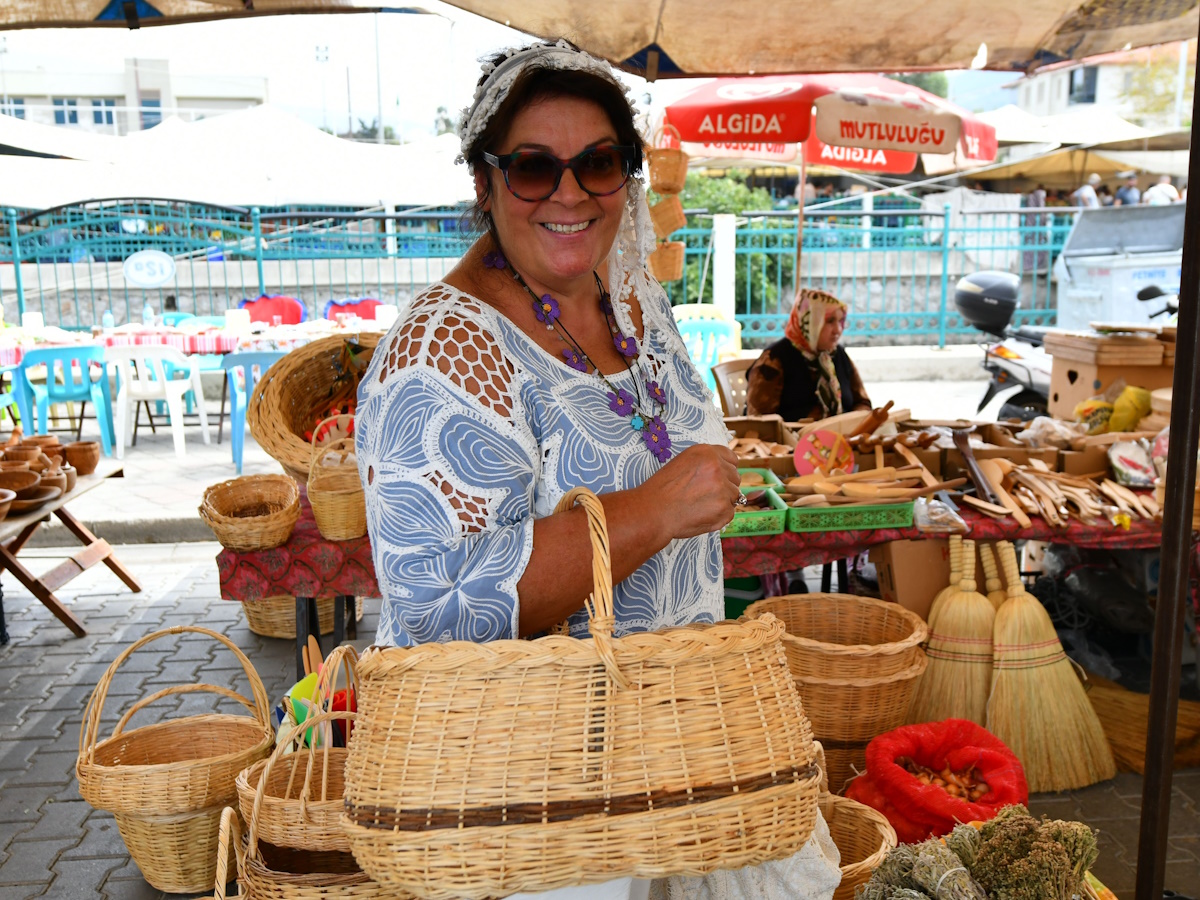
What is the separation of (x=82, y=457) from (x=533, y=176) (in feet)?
13.8

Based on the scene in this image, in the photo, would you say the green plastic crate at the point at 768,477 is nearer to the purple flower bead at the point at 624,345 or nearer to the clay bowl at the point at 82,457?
the purple flower bead at the point at 624,345

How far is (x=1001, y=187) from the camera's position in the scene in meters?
20.9

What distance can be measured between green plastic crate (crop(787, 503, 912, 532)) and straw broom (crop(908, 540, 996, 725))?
32 cm

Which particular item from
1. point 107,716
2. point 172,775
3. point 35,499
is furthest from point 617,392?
point 35,499

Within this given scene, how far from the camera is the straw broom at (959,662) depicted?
11.1 ft

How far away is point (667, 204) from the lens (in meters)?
5.32

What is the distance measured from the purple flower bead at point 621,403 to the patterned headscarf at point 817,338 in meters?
3.76

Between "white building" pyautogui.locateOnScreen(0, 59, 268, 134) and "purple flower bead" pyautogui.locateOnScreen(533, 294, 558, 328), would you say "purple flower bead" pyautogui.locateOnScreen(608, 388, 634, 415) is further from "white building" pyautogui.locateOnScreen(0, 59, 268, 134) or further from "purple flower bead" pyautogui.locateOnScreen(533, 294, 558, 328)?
"white building" pyautogui.locateOnScreen(0, 59, 268, 134)

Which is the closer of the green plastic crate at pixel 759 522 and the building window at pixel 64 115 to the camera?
the green plastic crate at pixel 759 522

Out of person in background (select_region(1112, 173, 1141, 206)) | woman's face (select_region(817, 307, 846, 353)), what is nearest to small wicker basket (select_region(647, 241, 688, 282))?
woman's face (select_region(817, 307, 846, 353))

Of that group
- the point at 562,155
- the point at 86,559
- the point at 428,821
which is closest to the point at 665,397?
the point at 562,155

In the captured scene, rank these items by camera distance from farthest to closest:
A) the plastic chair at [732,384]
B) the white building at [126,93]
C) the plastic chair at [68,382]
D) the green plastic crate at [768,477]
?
the white building at [126,93], the plastic chair at [68,382], the plastic chair at [732,384], the green plastic crate at [768,477]

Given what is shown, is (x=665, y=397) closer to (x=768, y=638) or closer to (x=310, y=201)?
(x=768, y=638)

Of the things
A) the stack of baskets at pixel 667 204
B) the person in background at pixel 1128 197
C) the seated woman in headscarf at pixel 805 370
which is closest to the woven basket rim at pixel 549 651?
the stack of baskets at pixel 667 204
